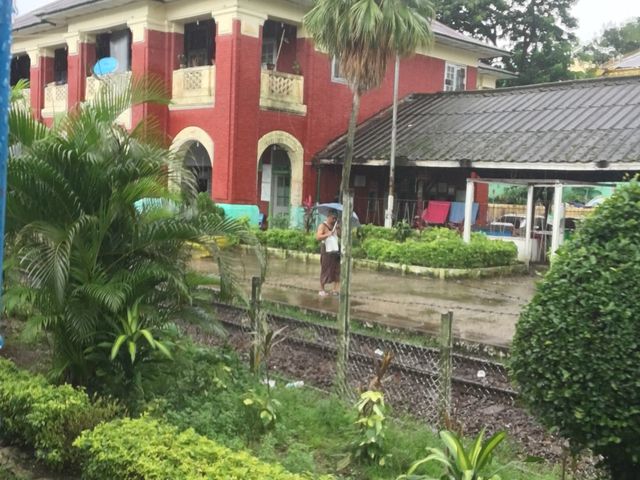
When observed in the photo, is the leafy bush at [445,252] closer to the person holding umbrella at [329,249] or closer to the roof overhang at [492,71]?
the person holding umbrella at [329,249]

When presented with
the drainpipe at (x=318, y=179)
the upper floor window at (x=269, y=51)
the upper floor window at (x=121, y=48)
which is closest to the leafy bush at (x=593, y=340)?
the drainpipe at (x=318, y=179)

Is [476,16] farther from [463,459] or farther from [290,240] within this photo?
[463,459]

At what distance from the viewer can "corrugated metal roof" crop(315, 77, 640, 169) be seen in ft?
60.5

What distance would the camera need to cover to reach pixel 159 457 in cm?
421

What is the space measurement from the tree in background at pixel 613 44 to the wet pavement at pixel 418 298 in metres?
42.8

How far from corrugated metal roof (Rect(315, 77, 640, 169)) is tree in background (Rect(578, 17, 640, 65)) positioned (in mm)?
33840

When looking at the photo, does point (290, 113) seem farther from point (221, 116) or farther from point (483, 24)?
point (483, 24)

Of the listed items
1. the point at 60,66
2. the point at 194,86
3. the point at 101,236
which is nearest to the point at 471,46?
the point at 194,86

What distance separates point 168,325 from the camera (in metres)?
6.50

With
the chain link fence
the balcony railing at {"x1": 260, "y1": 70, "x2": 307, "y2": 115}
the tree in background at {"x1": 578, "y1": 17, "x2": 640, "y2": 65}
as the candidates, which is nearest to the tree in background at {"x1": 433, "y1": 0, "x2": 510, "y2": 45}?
the tree in background at {"x1": 578, "y1": 17, "x2": 640, "y2": 65}

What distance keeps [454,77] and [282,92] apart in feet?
32.4

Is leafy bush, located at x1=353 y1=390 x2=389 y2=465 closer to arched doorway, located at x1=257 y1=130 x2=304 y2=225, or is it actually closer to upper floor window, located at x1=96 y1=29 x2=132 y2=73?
arched doorway, located at x1=257 y1=130 x2=304 y2=225

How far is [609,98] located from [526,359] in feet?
63.1

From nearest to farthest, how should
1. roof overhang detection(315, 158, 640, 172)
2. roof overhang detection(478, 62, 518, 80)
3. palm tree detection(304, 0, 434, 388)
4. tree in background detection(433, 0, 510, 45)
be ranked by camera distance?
1. palm tree detection(304, 0, 434, 388)
2. roof overhang detection(315, 158, 640, 172)
3. roof overhang detection(478, 62, 518, 80)
4. tree in background detection(433, 0, 510, 45)
